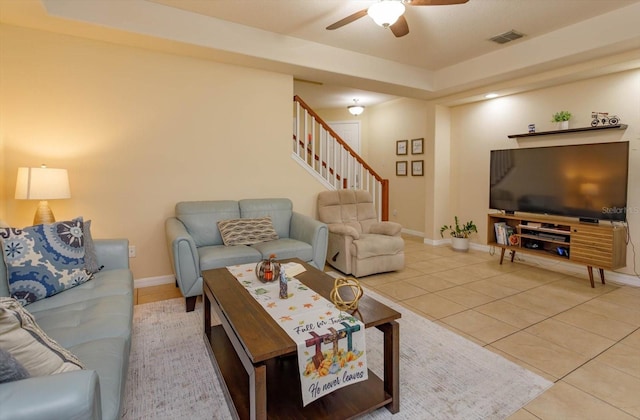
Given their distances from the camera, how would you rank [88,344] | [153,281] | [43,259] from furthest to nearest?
1. [153,281]
2. [43,259]
3. [88,344]

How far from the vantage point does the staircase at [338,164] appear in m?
4.66

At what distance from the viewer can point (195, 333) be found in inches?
98.0

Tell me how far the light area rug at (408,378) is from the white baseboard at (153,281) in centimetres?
106

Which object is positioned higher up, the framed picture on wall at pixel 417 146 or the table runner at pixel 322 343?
the framed picture on wall at pixel 417 146

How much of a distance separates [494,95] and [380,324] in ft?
14.3

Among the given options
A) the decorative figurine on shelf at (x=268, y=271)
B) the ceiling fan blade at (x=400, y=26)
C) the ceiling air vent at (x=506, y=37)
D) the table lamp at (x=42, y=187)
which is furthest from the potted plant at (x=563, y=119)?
the table lamp at (x=42, y=187)

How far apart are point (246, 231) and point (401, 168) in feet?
13.2

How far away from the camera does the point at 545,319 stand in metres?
2.74

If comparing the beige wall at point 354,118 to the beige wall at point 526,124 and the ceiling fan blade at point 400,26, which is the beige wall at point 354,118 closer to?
the beige wall at point 526,124

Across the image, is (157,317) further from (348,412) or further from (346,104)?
(346,104)

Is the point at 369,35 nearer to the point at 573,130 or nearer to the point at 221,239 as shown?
the point at 573,130

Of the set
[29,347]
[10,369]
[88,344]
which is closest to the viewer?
[10,369]

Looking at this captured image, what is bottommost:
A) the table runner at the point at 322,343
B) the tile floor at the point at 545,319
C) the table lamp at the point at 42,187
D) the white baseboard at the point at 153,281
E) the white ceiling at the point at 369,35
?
the tile floor at the point at 545,319

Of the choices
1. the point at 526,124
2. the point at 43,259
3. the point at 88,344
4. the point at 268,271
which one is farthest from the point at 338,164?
the point at 88,344
